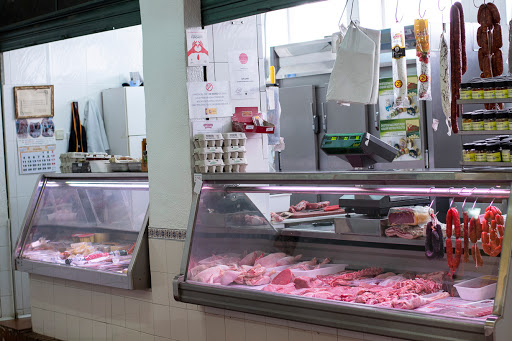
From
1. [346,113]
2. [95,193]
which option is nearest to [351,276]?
[95,193]

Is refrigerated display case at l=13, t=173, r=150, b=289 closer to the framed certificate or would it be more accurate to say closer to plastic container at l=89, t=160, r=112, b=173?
plastic container at l=89, t=160, r=112, b=173

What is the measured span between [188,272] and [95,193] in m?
1.85

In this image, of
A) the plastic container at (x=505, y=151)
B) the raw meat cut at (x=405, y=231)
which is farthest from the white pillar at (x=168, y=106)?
the plastic container at (x=505, y=151)

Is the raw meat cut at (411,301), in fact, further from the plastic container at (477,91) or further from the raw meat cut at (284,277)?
the plastic container at (477,91)

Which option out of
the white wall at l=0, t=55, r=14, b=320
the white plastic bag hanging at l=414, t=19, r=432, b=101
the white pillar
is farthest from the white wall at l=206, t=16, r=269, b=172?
the white wall at l=0, t=55, r=14, b=320

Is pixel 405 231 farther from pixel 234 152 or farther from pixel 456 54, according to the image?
pixel 234 152

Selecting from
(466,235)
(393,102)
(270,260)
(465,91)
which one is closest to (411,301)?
(466,235)

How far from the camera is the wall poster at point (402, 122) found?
26.3 ft

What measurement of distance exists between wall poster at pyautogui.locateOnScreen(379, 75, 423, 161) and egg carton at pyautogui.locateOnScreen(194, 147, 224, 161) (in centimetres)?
307

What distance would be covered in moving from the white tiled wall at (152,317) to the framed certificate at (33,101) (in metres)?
2.00

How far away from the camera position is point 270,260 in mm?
4820

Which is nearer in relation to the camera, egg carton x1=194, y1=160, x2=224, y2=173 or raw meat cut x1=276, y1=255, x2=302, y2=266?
raw meat cut x1=276, y1=255, x2=302, y2=266

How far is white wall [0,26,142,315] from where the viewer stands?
7.83 meters

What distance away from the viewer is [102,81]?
9172mm
